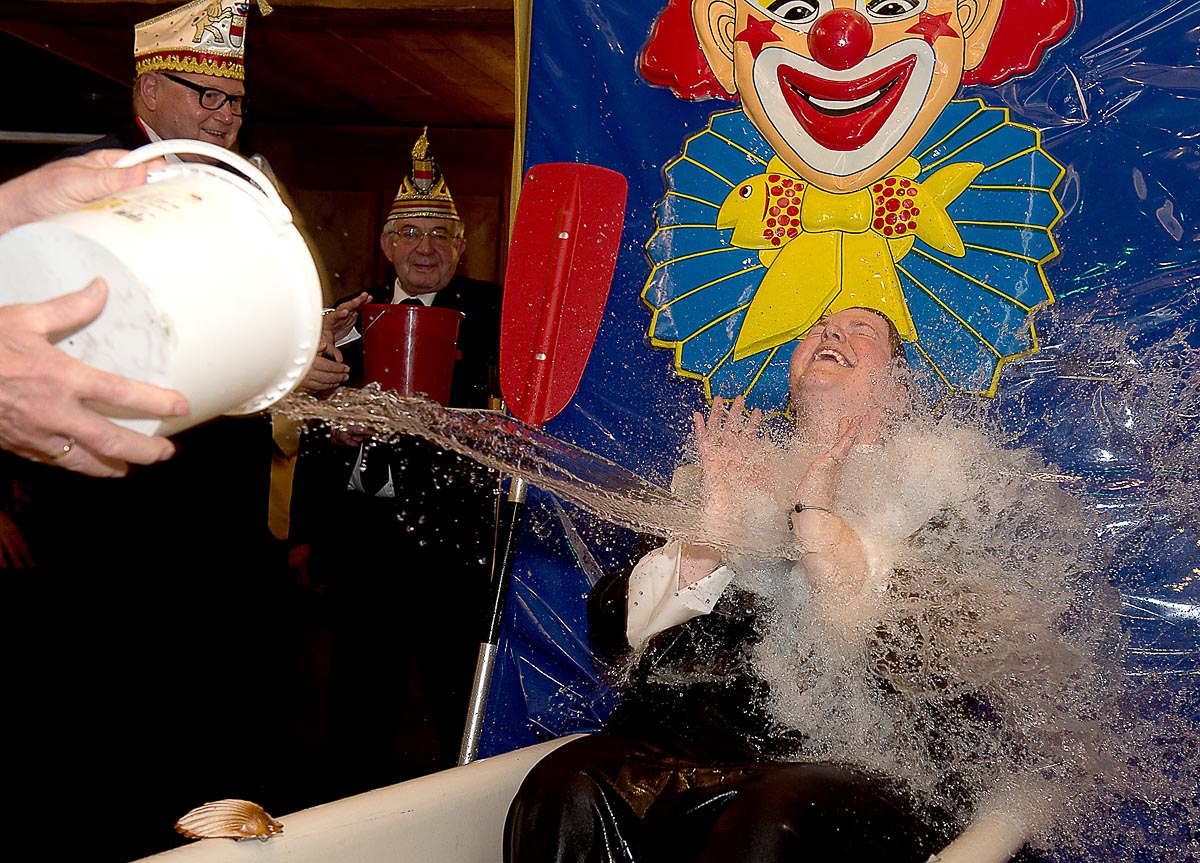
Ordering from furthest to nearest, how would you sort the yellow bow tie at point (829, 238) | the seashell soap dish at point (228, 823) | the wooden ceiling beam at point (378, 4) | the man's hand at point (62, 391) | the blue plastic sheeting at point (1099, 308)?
the wooden ceiling beam at point (378, 4)
the yellow bow tie at point (829, 238)
the blue plastic sheeting at point (1099, 308)
the seashell soap dish at point (228, 823)
the man's hand at point (62, 391)

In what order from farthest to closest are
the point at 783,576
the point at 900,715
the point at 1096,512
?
the point at 1096,512 < the point at 783,576 < the point at 900,715

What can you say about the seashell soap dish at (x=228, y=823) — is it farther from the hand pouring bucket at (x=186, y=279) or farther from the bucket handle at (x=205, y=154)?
the bucket handle at (x=205, y=154)

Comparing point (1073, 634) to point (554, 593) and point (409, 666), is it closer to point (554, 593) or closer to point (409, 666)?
point (554, 593)

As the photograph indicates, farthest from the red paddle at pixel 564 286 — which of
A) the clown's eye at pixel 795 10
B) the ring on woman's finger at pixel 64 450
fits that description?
the ring on woman's finger at pixel 64 450

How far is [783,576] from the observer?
1750mm

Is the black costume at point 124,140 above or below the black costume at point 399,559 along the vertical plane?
above

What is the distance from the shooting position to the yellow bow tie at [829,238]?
6.82 ft

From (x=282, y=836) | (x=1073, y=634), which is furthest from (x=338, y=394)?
(x=1073, y=634)

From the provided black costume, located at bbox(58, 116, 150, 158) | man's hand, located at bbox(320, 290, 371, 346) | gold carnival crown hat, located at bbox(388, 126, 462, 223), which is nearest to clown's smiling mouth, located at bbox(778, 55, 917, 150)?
man's hand, located at bbox(320, 290, 371, 346)

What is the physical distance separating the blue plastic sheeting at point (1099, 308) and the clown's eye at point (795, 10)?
193 mm

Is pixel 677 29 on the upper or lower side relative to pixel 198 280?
upper

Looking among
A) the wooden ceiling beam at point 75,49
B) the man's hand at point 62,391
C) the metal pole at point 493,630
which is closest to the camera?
the man's hand at point 62,391

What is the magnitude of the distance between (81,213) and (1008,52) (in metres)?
1.66

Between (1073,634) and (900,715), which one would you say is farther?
A: (1073,634)
